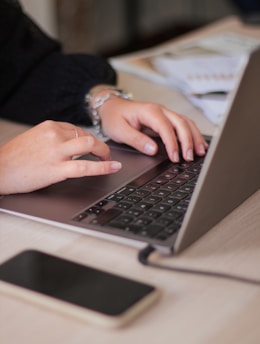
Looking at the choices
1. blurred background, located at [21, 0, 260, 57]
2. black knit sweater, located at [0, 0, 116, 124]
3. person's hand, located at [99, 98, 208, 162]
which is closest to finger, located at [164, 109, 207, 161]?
person's hand, located at [99, 98, 208, 162]

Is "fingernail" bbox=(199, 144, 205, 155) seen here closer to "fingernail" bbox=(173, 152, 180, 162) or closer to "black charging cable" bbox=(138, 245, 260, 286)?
"fingernail" bbox=(173, 152, 180, 162)

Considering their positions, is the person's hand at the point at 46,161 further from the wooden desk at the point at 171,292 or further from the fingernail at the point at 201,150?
the fingernail at the point at 201,150

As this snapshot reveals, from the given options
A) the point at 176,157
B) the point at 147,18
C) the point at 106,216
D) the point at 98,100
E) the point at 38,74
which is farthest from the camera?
the point at 147,18

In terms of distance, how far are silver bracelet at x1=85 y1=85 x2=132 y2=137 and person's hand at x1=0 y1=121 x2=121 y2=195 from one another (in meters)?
0.26

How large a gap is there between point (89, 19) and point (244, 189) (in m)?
2.56

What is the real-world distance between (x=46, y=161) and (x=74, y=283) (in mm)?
262

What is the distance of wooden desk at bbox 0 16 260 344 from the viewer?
70 centimetres

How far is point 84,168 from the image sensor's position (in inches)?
37.8

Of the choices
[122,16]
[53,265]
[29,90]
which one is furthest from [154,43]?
[53,265]

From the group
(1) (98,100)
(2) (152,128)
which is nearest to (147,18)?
(1) (98,100)

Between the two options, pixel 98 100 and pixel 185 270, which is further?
pixel 98 100

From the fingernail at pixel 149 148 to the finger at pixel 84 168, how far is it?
15 cm

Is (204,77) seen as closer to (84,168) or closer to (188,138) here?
(188,138)

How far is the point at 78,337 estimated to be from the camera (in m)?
0.69
